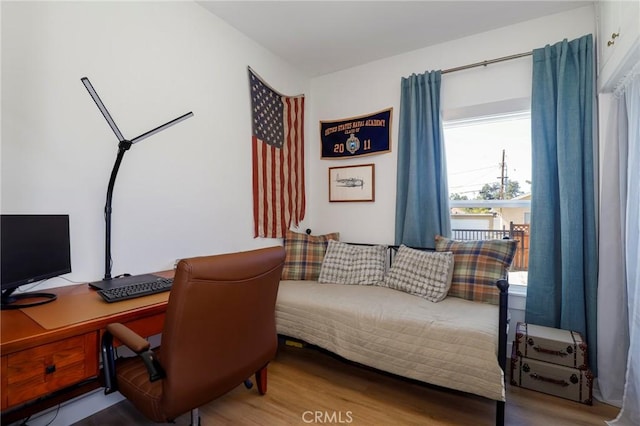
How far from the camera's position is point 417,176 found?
2.70 metres

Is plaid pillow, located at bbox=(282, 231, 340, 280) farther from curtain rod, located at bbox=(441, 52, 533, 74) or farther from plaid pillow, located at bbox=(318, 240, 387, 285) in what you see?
curtain rod, located at bbox=(441, 52, 533, 74)

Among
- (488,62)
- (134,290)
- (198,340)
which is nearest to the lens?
(198,340)

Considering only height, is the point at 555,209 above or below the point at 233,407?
above

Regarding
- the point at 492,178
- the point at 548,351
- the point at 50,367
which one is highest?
the point at 492,178

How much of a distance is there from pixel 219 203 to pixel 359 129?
157 cm

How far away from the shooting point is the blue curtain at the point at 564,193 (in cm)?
205

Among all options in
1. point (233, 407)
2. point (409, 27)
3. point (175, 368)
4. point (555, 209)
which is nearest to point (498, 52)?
point (409, 27)

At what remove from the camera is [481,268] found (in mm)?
2168

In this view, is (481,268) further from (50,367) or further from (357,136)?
(50,367)

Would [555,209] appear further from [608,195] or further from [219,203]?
[219,203]

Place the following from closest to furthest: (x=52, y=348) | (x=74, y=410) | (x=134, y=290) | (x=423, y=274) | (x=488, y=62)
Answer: (x=52, y=348) < (x=134, y=290) < (x=74, y=410) < (x=423, y=274) < (x=488, y=62)

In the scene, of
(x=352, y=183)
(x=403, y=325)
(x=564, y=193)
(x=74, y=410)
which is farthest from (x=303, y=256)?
(x=564, y=193)

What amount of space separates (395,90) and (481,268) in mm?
1777

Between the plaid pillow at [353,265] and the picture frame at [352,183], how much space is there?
24.0 inches
